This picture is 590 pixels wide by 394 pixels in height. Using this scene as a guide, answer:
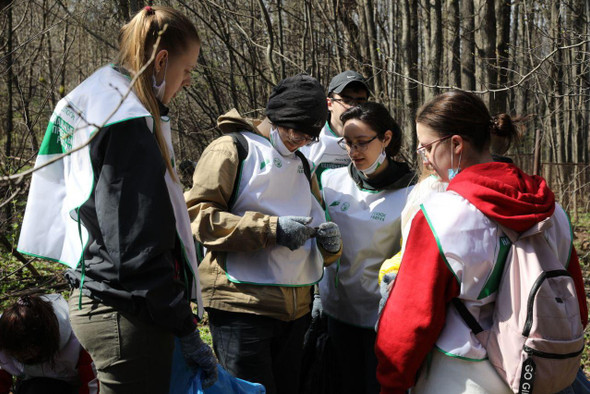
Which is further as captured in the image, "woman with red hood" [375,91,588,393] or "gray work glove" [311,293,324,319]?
"gray work glove" [311,293,324,319]

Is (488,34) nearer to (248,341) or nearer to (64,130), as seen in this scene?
(248,341)

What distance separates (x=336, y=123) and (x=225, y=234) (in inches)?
65.7

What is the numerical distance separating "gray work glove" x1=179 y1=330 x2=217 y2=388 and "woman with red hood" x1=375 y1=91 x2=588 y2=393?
598mm

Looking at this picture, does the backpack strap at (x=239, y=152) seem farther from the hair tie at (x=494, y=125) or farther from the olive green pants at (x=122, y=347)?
the hair tie at (x=494, y=125)

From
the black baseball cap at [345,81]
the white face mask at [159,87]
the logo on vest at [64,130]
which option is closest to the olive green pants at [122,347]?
the logo on vest at [64,130]

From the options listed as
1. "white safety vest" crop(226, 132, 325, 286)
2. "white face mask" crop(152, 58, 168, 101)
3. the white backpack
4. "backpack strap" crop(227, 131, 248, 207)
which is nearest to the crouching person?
"white safety vest" crop(226, 132, 325, 286)

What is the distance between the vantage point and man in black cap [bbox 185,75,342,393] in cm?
260

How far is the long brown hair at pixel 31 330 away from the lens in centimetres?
299

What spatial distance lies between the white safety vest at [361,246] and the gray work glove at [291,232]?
614mm

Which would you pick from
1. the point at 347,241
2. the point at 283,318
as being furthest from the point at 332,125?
the point at 283,318

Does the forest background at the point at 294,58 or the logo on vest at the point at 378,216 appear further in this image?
the forest background at the point at 294,58

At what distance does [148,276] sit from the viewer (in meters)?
1.75

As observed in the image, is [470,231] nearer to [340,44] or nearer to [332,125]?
[332,125]

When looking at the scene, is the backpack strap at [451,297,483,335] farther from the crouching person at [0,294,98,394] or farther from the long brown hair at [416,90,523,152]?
the crouching person at [0,294,98,394]
